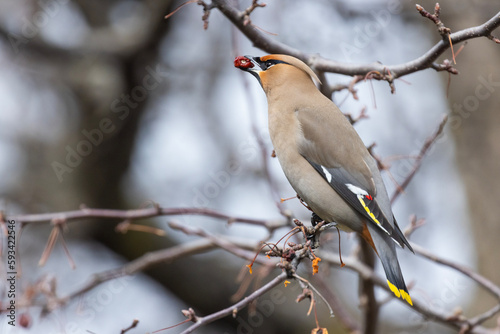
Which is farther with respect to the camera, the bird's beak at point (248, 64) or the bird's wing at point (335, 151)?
the bird's beak at point (248, 64)

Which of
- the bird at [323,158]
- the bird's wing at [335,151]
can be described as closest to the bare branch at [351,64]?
the bird at [323,158]

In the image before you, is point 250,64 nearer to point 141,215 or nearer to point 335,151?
point 335,151

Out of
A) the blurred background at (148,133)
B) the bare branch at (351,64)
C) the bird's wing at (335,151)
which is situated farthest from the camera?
the blurred background at (148,133)

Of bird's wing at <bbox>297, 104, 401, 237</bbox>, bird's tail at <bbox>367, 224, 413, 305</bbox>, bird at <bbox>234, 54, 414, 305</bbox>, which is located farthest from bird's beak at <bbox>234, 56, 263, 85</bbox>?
bird's tail at <bbox>367, 224, 413, 305</bbox>

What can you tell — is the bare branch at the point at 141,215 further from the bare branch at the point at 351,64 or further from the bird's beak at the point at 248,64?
the bare branch at the point at 351,64

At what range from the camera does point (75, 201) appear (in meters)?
5.07

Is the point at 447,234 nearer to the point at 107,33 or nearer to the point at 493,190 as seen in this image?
the point at 493,190

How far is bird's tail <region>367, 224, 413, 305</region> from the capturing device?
2.52 metres

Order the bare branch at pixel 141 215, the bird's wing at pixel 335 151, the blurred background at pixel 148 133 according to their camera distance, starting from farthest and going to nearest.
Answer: the blurred background at pixel 148 133 → the bare branch at pixel 141 215 → the bird's wing at pixel 335 151

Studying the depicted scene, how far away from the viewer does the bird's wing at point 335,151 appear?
2709mm

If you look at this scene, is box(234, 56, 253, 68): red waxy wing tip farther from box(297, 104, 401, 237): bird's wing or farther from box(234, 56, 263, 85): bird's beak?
box(297, 104, 401, 237): bird's wing

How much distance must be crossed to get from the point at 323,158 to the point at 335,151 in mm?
65

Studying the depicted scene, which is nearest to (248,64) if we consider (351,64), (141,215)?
(351,64)

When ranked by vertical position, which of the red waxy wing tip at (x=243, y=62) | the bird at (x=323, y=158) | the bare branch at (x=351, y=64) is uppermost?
the bare branch at (x=351, y=64)
